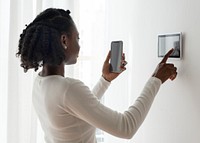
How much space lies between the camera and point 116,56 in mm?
1058

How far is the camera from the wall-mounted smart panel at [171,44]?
0.91m

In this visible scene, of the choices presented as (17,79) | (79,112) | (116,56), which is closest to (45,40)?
(79,112)

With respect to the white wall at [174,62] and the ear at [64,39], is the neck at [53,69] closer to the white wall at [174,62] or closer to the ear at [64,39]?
the ear at [64,39]

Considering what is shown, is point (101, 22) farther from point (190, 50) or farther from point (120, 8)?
point (190, 50)

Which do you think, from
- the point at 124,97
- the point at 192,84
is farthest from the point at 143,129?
the point at 192,84

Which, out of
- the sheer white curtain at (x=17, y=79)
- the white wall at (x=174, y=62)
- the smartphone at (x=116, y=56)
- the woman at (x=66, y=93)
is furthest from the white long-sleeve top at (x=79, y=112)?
the sheer white curtain at (x=17, y=79)

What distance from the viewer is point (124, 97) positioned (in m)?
1.35

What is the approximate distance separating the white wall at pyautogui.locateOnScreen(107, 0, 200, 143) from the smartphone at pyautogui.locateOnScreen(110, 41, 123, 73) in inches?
4.7

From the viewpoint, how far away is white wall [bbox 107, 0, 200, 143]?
0.87 metres

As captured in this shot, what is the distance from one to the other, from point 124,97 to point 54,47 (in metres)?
0.62

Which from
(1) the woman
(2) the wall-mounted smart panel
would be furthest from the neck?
(2) the wall-mounted smart panel

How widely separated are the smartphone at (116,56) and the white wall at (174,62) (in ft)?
0.39

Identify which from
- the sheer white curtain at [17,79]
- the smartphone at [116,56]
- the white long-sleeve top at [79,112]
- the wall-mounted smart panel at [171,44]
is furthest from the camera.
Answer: the sheer white curtain at [17,79]

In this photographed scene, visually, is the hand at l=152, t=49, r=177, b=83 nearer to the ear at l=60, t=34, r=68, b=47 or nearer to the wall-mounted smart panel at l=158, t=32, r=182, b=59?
the wall-mounted smart panel at l=158, t=32, r=182, b=59
